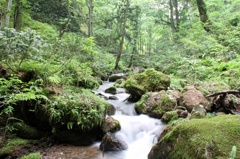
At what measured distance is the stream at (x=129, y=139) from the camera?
4.61 metres

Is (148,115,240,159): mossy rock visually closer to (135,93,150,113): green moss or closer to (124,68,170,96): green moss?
(135,93,150,113): green moss

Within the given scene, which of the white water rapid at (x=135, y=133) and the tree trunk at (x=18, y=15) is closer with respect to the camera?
the white water rapid at (x=135, y=133)

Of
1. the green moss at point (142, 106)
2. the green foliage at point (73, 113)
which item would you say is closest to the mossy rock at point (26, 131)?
the green foliage at point (73, 113)

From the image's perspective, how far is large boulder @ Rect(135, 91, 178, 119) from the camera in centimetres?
652

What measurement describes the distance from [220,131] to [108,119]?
342cm

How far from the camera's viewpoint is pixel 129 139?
5.72m

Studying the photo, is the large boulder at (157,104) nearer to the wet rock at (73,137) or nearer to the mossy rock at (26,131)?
the wet rock at (73,137)

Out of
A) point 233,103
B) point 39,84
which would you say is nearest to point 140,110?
point 233,103

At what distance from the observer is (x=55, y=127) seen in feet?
16.4

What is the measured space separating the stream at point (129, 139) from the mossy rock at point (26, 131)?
628mm

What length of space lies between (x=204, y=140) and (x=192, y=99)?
364 centimetres

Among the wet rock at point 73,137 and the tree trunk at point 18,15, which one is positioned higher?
the tree trunk at point 18,15

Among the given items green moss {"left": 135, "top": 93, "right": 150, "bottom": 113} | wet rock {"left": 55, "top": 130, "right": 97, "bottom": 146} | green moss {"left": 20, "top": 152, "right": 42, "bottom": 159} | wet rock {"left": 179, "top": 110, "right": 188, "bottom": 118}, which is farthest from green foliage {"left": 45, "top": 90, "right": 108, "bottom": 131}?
wet rock {"left": 179, "top": 110, "right": 188, "bottom": 118}

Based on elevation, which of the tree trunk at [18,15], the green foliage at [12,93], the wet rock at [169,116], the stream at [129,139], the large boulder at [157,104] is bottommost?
the stream at [129,139]
